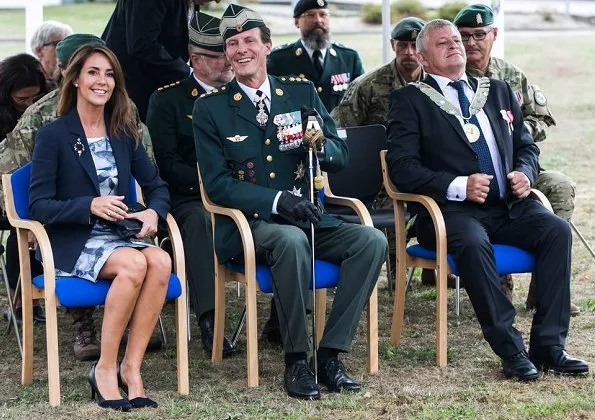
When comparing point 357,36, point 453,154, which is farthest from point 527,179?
point 357,36

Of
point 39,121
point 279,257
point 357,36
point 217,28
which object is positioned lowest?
point 357,36

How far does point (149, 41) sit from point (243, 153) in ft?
4.72

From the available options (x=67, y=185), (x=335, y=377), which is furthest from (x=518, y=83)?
(x=67, y=185)

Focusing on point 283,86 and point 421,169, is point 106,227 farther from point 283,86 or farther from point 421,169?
point 421,169

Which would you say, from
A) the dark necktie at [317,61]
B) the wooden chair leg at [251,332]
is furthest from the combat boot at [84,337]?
the dark necktie at [317,61]

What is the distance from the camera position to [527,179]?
573cm

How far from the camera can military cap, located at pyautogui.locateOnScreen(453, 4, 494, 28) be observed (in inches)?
259

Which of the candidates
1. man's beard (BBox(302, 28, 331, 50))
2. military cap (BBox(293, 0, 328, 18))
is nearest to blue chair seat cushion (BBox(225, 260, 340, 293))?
man's beard (BBox(302, 28, 331, 50))

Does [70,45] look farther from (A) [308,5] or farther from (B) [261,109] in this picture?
(A) [308,5]

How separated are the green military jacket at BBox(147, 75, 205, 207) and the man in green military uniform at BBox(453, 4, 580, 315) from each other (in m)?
1.50

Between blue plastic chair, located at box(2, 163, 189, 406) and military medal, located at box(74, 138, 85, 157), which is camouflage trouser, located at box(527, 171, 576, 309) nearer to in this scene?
blue plastic chair, located at box(2, 163, 189, 406)

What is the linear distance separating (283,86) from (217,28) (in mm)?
693

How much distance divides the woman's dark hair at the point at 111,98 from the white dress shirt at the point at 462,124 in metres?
1.46

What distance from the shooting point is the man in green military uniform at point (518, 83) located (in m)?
6.37
